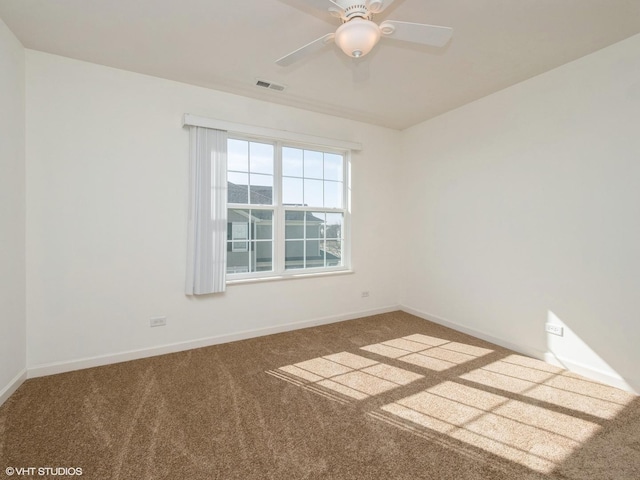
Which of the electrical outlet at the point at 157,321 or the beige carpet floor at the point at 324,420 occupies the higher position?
the electrical outlet at the point at 157,321

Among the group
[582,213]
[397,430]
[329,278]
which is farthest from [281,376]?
[582,213]

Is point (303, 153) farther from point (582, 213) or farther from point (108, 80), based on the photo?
point (582, 213)

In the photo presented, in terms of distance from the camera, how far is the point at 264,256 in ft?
12.1

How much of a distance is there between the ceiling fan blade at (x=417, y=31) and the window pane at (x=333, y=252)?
2700 millimetres

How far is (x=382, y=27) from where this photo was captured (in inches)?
67.2

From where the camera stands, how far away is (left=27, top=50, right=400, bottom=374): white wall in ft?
8.43

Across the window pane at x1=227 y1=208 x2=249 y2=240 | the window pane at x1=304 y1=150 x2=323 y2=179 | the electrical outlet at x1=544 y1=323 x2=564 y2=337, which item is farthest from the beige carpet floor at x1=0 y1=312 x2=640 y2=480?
the window pane at x1=304 y1=150 x2=323 y2=179

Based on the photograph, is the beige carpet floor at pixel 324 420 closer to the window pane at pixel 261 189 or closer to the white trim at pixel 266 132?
the window pane at pixel 261 189

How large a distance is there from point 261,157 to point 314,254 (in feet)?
4.66

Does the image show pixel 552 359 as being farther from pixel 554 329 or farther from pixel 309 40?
pixel 309 40

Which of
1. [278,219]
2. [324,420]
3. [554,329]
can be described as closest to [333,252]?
[278,219]

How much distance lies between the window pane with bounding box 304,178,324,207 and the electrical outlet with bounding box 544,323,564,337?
2.81 meters

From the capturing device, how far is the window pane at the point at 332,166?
13.5 feet

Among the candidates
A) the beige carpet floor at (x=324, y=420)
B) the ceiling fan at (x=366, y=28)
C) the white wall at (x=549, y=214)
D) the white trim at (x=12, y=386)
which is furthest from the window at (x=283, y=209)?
the ceiling fan at (x=366, y=28)
